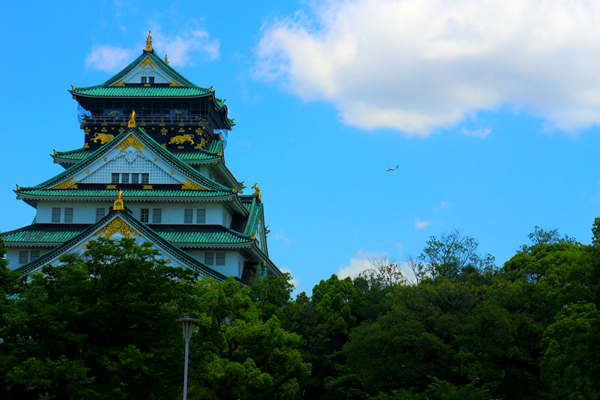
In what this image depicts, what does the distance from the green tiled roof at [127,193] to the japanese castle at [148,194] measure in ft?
0.23

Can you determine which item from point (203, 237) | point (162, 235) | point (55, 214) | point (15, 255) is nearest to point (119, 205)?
point (162, 235)

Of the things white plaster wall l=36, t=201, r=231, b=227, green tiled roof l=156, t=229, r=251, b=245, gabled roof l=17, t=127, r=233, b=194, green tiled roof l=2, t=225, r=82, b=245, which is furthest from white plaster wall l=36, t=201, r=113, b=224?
green tiled roof l=156, t=229, r=251, b=245

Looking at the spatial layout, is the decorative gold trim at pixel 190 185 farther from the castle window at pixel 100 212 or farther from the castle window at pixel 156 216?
the castle window at pixel 100 212

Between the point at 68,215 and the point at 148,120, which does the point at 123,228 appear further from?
the point at 148,120

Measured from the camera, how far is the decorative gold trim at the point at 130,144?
2281 inches

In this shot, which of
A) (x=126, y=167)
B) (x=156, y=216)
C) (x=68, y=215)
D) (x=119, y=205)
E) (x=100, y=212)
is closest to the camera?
(x=119, y=205)

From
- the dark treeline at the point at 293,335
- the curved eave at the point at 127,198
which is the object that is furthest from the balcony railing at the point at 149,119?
the dark treeline at the point at 293,335

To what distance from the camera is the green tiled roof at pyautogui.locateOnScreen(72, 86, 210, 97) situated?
64250 millimetres

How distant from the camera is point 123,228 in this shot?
2014 inches

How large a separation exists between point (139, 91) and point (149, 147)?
29.3ft

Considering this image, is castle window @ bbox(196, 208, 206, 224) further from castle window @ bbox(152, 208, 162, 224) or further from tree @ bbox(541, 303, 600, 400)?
tree @ bbox(541, 303, 600, 400)

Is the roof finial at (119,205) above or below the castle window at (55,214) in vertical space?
below

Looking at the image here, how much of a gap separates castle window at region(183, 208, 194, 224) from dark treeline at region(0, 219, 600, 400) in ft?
34.0

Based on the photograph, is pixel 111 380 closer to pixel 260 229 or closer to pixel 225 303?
pixel 225 303
